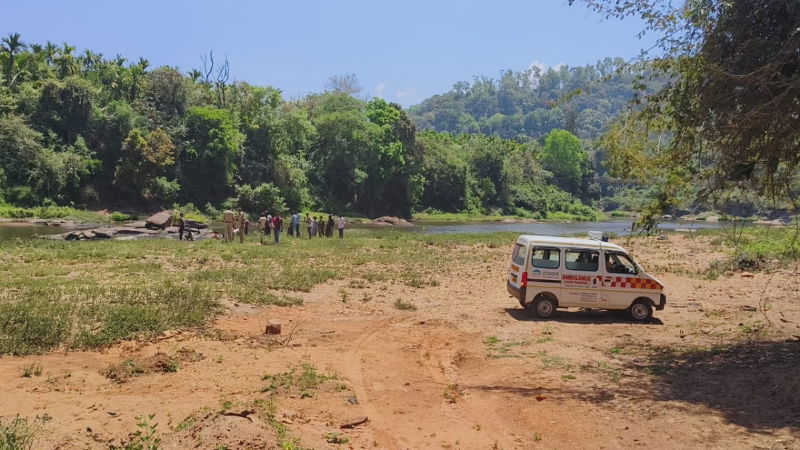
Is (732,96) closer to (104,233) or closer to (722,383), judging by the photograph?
(722,383)

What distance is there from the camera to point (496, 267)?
25.7 metres

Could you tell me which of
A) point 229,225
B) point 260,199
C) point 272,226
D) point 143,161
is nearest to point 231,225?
point 229,225

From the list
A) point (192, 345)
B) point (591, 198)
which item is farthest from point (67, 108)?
point (591, 198)

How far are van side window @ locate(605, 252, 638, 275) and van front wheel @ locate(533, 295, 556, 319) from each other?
5.40 feet

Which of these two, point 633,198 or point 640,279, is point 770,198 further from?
point 633,198

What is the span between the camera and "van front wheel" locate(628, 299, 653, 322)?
15.8m

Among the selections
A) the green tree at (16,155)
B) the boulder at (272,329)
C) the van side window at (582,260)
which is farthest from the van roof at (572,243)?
the green tree at (16,155)

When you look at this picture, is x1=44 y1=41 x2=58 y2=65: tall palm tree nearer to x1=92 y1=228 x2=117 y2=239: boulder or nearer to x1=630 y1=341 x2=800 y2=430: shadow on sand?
x1=92 y1=228 x2=117 y2=239: boulder

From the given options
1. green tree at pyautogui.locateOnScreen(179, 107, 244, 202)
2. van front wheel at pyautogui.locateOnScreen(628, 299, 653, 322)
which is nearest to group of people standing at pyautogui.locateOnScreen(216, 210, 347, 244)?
van front wheel at pyautogui.locateOnScreen(628, 299, 653, 322)

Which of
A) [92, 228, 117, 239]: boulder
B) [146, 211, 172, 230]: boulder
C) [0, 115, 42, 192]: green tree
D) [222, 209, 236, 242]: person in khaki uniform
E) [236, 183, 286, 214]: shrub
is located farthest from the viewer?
[236, 183, 286, 214]: shrub

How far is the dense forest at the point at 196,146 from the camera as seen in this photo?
56.9 metres

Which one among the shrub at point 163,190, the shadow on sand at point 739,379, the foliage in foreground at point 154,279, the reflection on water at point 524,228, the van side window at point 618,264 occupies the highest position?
the shrub at point 163,190

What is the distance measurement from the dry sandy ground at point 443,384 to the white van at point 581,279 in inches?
21.2

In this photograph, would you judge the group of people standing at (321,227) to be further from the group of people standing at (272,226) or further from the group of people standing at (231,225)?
the group of people standing at (231,225)
